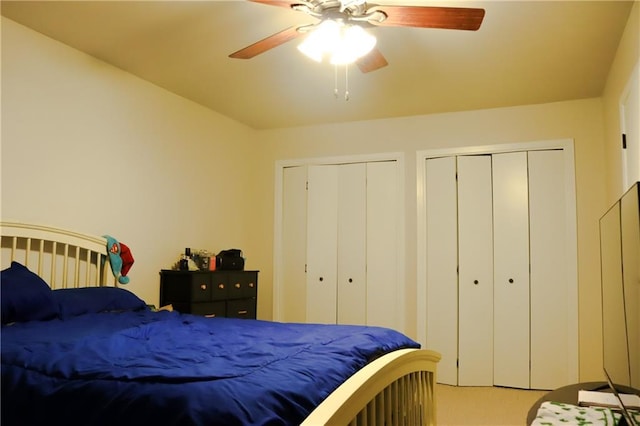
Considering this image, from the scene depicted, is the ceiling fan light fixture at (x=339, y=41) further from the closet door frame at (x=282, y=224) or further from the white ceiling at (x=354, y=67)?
the closet door frame at (x=282, y=224)

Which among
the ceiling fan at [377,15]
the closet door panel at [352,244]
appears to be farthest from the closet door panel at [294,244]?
the ceiling fan at [377,15]

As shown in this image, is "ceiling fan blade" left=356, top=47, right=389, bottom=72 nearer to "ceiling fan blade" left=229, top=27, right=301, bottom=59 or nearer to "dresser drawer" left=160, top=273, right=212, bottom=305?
"ceiling fan blade" left=229, top=27, right=301, bottom=59

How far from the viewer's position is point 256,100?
446cm

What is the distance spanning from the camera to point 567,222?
14.0ft

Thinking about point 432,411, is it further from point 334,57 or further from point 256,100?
point 256,100

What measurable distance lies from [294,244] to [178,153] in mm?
1534

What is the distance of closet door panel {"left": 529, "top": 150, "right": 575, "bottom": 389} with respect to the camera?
4.23m

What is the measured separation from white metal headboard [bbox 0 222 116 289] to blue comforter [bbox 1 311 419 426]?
0.66 meters

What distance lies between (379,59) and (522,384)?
120 inches

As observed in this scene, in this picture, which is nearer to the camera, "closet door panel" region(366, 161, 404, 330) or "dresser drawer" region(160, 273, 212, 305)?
"dresser drawer" region(160, 273, 212, 305)

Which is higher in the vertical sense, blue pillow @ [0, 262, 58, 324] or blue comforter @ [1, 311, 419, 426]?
blue pillow @ [0, 262, 58, 324]

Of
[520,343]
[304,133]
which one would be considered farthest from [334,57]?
[520,343]

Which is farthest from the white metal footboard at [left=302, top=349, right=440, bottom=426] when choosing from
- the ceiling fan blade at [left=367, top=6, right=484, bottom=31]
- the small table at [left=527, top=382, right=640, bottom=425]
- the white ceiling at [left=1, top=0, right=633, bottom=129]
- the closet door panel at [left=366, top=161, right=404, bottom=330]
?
the closet door panel at [left=366, top=161, right=404, bottom=330]

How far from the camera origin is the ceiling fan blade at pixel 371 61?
109 inches
